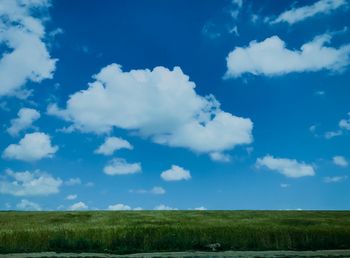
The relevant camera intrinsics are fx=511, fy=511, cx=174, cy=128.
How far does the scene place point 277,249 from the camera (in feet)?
94.9

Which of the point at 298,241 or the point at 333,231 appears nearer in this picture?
the point at 298,241

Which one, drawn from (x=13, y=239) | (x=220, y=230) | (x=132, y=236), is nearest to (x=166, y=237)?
(x=132, y=236)

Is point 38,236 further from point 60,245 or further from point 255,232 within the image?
point 255,232

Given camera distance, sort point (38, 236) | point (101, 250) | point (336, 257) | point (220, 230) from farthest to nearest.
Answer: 1. point (220, 230)
2. point (38, 236)
3. point (101, 250)
4. point (336, 257)

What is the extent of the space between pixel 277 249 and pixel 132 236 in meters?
8.53

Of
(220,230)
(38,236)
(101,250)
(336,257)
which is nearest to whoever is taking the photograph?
(336,257)

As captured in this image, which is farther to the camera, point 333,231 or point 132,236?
point 333,231

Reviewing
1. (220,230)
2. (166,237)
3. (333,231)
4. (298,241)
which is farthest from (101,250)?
(333,231)

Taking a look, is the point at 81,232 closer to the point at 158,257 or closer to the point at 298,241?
the point at 158,257

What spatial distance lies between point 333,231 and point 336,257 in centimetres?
1154

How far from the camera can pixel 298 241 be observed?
31266 millimetres

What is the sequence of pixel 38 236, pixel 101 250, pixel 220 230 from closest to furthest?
pixel 101 250 < pixel 38 236 < pixel 220 230

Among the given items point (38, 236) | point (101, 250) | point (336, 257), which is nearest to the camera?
point (336, 257)

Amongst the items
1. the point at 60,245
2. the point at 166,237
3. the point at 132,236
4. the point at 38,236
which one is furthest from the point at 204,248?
the point at 38,236
